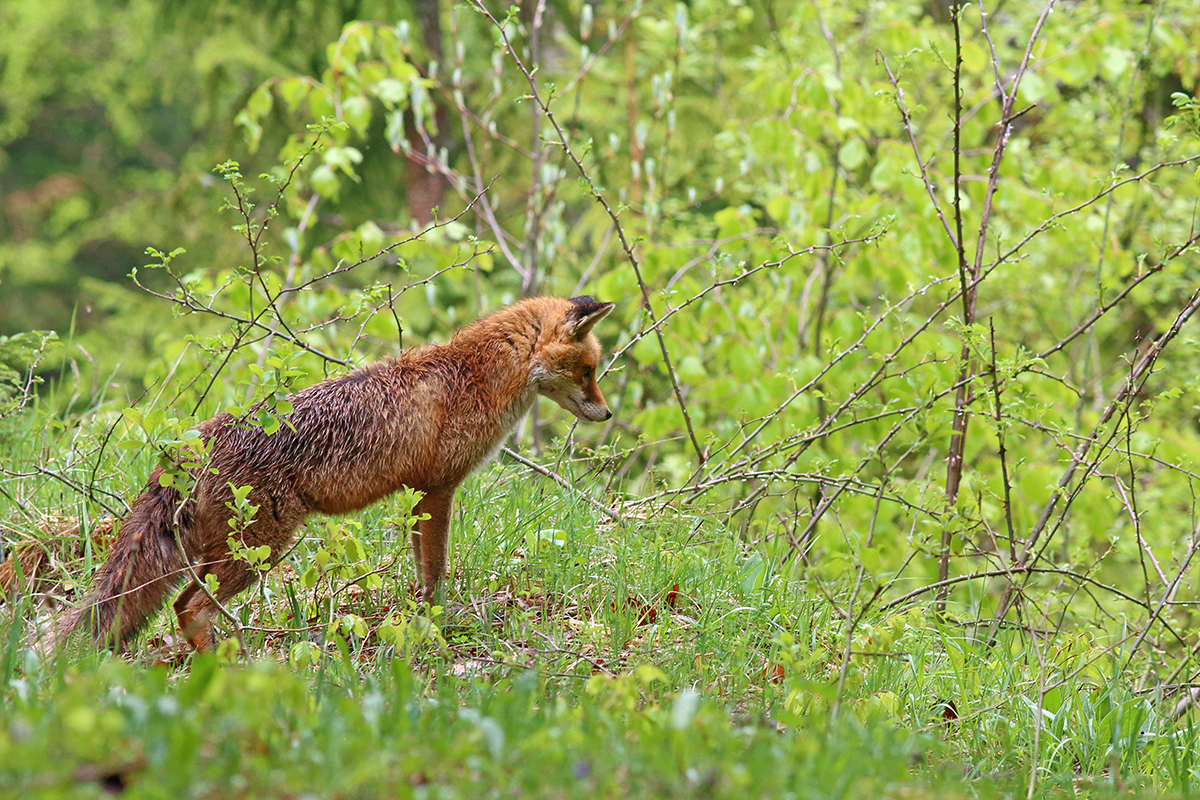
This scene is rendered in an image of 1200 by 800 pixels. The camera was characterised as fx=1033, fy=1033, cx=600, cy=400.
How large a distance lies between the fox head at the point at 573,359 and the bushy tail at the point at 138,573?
7.07ft

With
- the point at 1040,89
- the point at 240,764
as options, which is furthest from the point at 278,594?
the point at 1040,89

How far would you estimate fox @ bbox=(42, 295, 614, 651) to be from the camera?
15.4 ft

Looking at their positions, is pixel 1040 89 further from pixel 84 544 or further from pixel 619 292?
pixel 84 544

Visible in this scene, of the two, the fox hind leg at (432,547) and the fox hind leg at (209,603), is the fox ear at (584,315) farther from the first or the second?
the fox hind leg at (209,603)

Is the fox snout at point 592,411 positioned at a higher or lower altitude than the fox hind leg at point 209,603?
higher

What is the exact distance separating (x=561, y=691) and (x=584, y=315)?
8.05 feet

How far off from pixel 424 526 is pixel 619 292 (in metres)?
3.86

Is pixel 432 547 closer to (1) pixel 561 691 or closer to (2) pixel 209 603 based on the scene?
(2) pixel 209 603

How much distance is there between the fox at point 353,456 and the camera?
468 centimetres

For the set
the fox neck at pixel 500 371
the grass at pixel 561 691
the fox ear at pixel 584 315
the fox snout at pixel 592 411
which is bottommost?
the grass at pixel 561 691

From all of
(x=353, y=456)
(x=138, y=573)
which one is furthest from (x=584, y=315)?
(x=138, y=573)

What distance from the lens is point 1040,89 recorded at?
8.09 m

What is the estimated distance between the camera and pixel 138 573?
15.3 ft

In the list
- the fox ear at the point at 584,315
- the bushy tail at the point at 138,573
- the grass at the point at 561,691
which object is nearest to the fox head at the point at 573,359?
the fox ear at the point at 584,315
